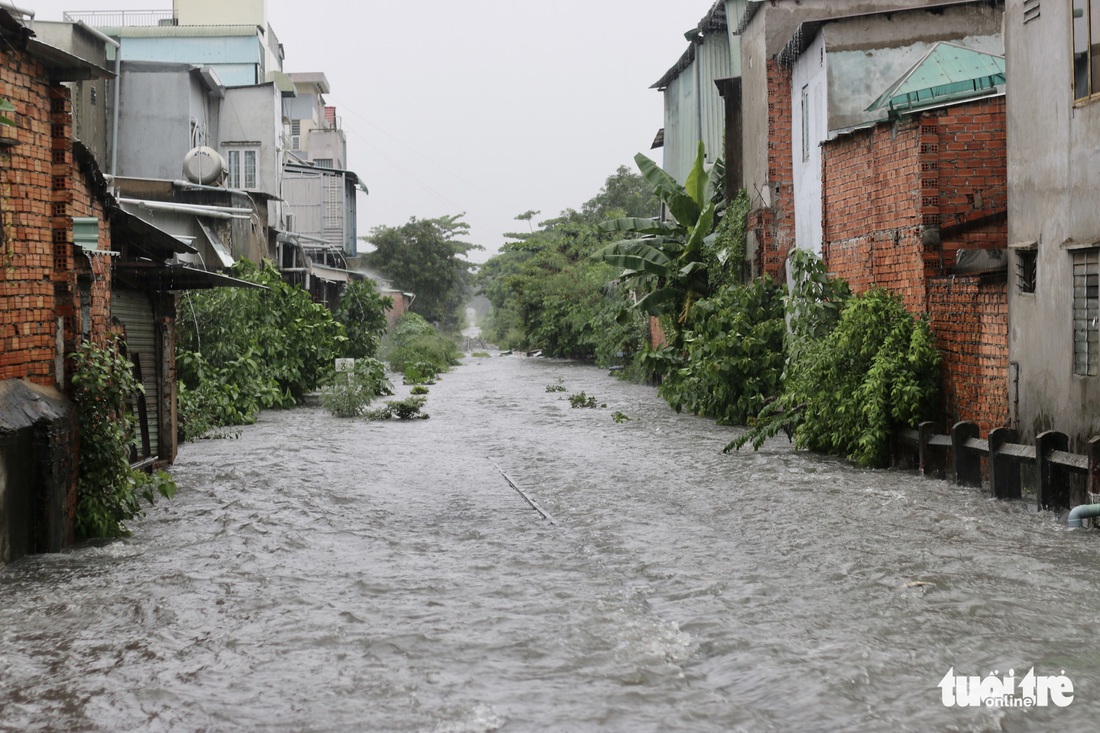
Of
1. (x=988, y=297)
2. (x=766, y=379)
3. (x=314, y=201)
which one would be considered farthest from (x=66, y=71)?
(x=314, y=201)

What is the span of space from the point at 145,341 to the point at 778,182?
433 inches

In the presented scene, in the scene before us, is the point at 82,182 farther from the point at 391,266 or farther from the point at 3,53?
the point at 391,266

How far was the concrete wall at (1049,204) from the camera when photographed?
10484 mm

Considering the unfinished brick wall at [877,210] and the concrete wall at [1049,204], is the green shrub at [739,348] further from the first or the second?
the concrete wall at [1049,204]

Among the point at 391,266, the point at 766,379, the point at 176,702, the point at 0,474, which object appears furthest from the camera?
the point at 391,266

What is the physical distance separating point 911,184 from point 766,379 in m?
5.80

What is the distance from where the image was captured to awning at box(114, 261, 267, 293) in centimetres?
1325

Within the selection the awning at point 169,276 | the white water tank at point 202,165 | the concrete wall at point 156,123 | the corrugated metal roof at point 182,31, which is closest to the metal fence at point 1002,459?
the awning at point 169,276

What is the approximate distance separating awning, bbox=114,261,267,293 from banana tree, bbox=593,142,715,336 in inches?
371

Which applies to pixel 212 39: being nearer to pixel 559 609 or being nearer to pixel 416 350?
pixel 416 350

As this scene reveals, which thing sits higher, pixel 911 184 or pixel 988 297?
pixel 911 184

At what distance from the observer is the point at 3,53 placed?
29.2ft

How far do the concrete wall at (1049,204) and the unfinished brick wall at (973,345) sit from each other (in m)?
0.29

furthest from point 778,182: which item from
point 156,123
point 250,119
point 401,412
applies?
point 250,119
